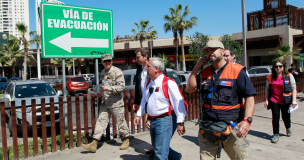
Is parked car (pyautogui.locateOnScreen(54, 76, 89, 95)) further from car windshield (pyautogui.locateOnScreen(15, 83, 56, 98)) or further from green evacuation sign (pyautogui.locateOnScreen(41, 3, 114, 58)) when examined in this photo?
green evacuation sign (pyautogui.locateOnScreen(41, 3, 114, 58))

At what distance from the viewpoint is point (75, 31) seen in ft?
17.6

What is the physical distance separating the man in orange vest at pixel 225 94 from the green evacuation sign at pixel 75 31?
11.3 feet

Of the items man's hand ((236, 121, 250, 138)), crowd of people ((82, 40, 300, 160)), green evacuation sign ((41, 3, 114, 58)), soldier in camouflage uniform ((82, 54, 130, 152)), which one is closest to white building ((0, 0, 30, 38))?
green evacuation sign ((41, 3, 114, 58))

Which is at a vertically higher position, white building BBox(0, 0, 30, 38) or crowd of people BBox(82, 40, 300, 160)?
white building BBox(0, 0, 30, 38)

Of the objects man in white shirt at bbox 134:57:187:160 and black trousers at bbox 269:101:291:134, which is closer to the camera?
man in white shirt at bbox 134:57:187:160

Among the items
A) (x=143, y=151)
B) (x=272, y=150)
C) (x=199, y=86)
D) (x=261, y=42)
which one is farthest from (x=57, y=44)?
(x=261, y=42)

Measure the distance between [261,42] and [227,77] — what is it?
26.0 metres

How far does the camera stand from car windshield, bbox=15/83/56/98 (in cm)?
795

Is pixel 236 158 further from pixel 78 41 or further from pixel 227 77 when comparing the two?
pixel 78 41

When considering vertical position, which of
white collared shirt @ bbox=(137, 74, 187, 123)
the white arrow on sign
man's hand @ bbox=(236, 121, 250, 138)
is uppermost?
the white arrow on sign

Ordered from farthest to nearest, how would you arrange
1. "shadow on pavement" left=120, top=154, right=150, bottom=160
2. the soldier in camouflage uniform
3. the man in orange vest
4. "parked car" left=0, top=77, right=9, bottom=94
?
"parked car" left=0, top=77, right=9, bottom=94
the soldier in camouflage uniform
"shadow on pavement" left=120, top=154, right=150, bottom=160
the man in orange vest

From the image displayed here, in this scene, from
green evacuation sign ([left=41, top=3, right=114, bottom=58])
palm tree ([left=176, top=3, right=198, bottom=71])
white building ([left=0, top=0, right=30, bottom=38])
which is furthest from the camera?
white building ([left=0, top=0, right=30, bottom=38])

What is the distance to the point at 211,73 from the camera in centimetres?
277

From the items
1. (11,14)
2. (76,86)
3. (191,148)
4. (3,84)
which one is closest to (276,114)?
(191,148)
